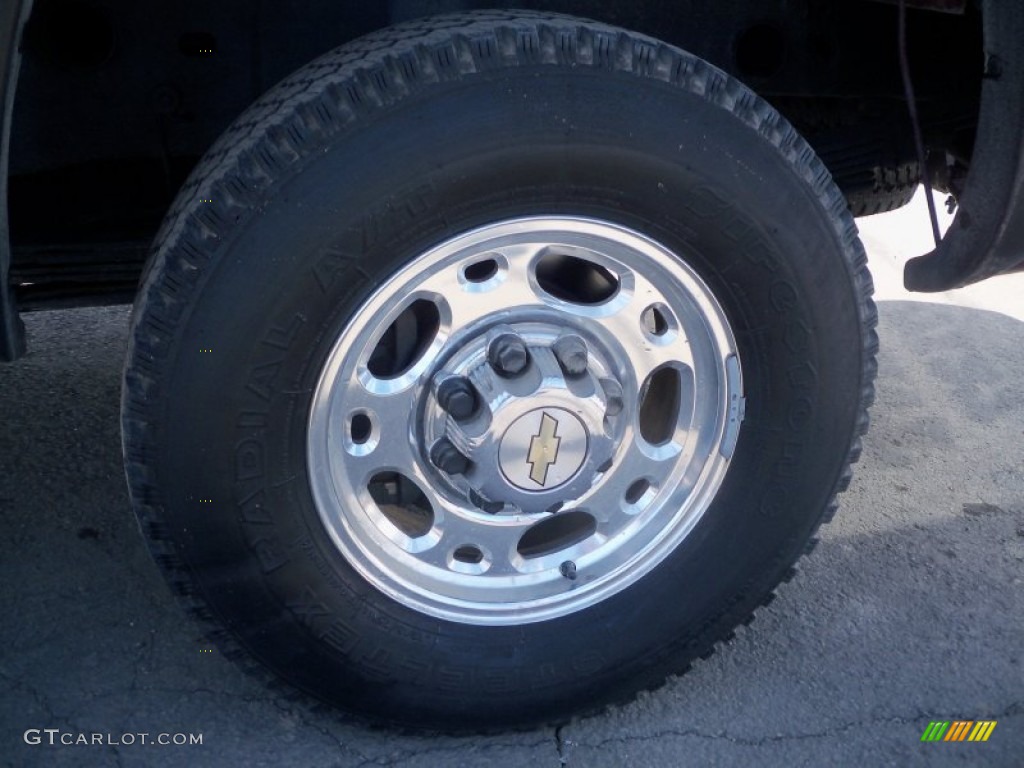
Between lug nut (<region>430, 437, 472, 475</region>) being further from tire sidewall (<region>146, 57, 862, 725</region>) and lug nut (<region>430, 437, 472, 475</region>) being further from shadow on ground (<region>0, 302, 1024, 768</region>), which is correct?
shadow on ground (<region>0, 302, 1024, 768</region>)

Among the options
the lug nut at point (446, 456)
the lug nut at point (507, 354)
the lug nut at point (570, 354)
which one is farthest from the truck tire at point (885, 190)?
the lug nut at point (446, 456)

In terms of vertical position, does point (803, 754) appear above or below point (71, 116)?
below

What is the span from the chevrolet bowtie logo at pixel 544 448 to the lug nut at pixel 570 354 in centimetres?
10

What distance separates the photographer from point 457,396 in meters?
2.07

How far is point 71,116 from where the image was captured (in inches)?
→ 96.8

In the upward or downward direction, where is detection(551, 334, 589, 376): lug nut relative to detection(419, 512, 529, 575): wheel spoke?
upward

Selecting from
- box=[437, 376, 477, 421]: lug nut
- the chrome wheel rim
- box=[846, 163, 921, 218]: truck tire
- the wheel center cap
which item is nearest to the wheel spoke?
the chrome wheel rim

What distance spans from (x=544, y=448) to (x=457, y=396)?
21 centimetres

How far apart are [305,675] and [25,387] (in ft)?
6.34

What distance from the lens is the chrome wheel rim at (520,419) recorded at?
2.04 metres

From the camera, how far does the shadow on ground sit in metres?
2.28

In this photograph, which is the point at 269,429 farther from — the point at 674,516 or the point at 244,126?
the point at 674,516

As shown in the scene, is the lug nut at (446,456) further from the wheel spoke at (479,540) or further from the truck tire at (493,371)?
the wheel spoke at (479,540)

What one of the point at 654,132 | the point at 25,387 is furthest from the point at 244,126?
the point at 25,387
